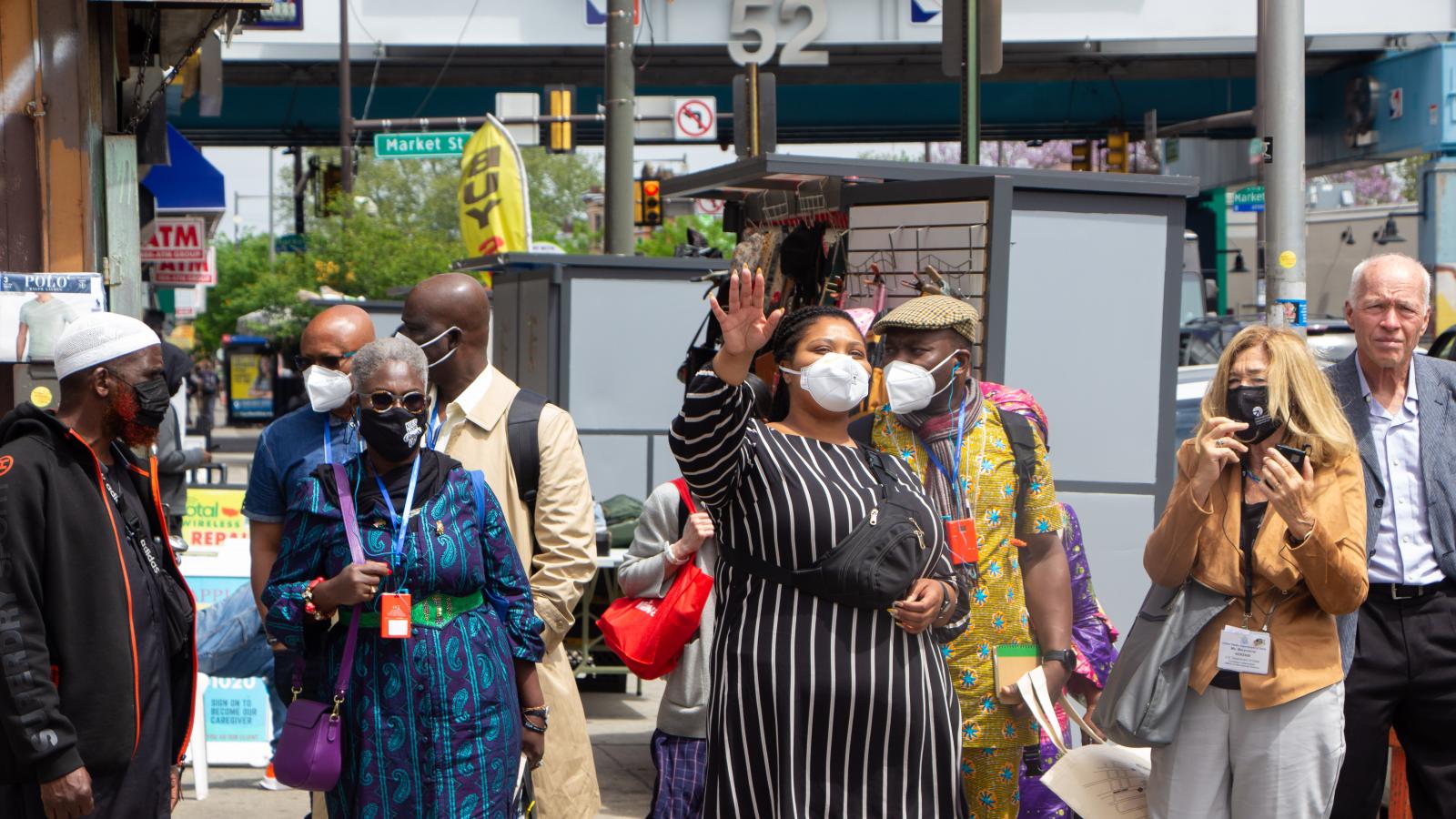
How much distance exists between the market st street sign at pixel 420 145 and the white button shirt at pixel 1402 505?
17681mm

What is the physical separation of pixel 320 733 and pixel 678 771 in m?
2.03

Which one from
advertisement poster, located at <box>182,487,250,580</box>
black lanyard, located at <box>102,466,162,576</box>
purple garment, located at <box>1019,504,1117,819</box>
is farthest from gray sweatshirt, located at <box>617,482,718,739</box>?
advertisement poster, located at <box>182,487,250,580</box>

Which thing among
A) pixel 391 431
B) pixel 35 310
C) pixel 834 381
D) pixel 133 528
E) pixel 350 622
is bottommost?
pixel 350 622

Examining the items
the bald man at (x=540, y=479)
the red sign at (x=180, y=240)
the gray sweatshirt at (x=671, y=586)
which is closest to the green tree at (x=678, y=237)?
the red sign at (x=180, y=240)

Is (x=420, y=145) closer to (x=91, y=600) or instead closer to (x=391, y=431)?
(x=391, y=431)

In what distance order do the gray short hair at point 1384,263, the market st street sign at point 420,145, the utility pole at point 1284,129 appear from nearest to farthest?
the gray short hair at point 1384,263 < the utility pole at point 1284,129 < the market st street sign at point 420,145

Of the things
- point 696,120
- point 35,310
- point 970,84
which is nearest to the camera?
point 35,310

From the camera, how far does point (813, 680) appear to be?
12.8 ft

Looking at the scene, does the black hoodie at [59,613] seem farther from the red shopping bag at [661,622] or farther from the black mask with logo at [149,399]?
the red shopping bag at [661,622]

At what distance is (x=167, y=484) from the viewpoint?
9211 millimetres

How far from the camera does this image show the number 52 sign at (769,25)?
23891 mm

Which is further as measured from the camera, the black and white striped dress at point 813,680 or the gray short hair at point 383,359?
the gray short hair at point 383,359

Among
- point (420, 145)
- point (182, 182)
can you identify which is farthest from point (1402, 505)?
point (420, 145)

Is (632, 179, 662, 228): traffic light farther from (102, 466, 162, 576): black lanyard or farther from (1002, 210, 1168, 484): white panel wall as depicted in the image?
(102, 466, 162, 576): black lanyard
